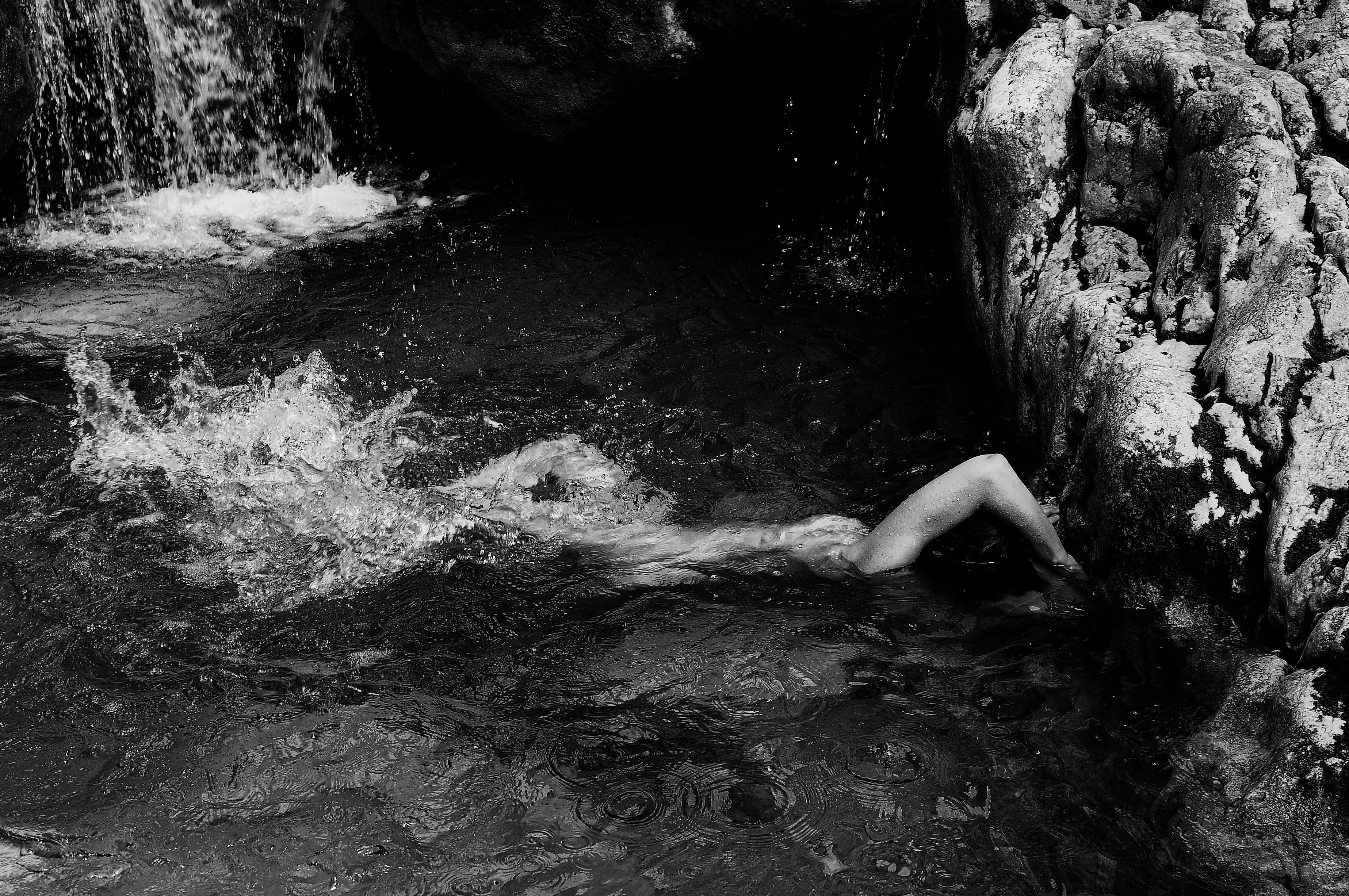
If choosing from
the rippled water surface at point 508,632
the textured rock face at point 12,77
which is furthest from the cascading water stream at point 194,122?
the rippled water surface at point 508,632

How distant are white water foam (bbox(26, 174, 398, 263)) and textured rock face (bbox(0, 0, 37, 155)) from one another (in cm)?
66

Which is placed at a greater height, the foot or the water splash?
the water splash

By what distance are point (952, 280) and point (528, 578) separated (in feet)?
11.6

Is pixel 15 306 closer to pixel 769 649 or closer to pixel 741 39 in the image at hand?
pixel 741 39

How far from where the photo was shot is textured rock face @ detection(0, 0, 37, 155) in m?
7.04

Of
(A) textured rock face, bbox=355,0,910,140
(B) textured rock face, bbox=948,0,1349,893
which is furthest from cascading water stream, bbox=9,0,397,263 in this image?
(B) textured rock face, bbox=948,0,1349,893

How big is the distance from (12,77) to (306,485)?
4121mm

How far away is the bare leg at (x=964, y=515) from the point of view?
4.26m

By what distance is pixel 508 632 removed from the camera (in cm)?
415

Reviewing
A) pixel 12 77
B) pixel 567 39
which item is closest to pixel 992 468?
pixel 567 39

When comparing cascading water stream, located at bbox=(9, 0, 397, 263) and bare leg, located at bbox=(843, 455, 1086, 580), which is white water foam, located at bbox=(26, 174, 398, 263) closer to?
cascading water stream, located at bbox=(9, 0, 397, 263)

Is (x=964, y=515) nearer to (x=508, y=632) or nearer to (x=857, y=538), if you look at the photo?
(x=857, y=538)

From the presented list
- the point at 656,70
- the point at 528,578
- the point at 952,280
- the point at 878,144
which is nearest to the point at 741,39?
the point at 656,70

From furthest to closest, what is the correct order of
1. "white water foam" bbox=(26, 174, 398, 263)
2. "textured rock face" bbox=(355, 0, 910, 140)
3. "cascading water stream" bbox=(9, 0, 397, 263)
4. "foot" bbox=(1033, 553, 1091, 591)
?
"cascading water stream" bbox=(9, 0, 397, 263), "white water foam" bbox=(26, 174, 398, 263), "textured rock face" bbox=(355, 0, 910, 140), "foot" bbox=(1033, 553, 1091, 591)
